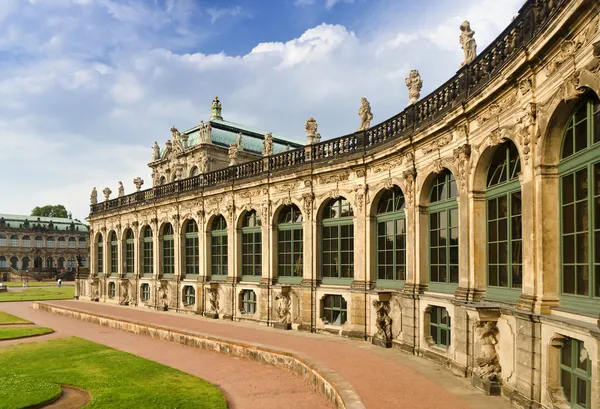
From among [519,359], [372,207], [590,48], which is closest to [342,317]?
[372,207]

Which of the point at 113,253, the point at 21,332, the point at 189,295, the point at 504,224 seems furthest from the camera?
the point at 113,253

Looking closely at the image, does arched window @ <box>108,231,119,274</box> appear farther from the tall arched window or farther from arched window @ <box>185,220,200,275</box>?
the tall arched window

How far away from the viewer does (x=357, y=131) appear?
21625 millimetres

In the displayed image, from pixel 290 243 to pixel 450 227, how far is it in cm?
1064

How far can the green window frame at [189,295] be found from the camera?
32.0 m

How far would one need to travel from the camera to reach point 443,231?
16.4m

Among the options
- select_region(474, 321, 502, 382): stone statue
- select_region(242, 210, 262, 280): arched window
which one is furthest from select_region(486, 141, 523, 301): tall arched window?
select_region(242, 210, 262, 280): arched window

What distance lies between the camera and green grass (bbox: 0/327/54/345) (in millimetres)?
24209

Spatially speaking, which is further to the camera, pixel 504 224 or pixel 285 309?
pixel 285 309

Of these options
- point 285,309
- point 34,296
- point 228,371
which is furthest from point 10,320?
point 34,296

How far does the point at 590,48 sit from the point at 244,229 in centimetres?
2138

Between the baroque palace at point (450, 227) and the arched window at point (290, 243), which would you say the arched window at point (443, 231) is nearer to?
the baroque palace at point (450, 227)

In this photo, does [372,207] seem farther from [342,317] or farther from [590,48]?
[590,48]

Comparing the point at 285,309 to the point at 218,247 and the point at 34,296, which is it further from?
the point at 34,296
